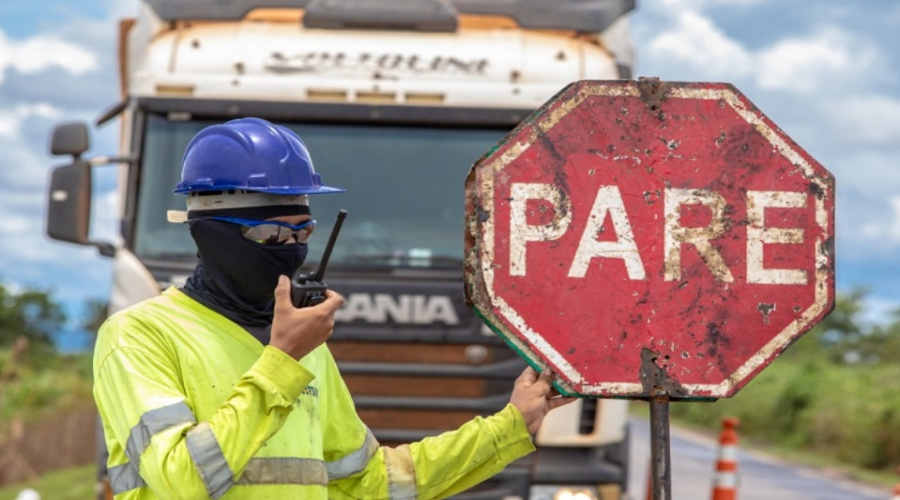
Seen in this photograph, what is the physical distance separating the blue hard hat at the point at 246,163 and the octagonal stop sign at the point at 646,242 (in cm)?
48

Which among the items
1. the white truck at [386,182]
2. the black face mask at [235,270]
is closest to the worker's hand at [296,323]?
the black face mask at [235,270]

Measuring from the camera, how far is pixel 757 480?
20172mm

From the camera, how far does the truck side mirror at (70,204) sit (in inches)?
303

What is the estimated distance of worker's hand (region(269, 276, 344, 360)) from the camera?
3.03 meters

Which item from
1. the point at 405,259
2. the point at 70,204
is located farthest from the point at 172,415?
the point at 70,204

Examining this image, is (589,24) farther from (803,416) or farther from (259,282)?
(803,416)

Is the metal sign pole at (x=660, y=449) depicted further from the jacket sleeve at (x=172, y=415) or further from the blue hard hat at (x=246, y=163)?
the blue hard hat at (x=246, y=163)

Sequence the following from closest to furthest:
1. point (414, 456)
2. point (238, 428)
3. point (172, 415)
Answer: point (238, 428)
point (172, 415)
point (414, 456)

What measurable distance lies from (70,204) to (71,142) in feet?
1.07

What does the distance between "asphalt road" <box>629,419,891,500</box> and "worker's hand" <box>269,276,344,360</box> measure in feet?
38.0

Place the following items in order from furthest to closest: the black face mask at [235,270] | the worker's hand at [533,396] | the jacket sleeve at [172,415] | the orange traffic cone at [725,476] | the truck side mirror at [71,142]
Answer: the orange traffic cone at [725,476]
the truck side mirror at [71,142]
the worker's hand at [533,396]
the black face mask at [235,270]
the jacket sleeve at [172,415]

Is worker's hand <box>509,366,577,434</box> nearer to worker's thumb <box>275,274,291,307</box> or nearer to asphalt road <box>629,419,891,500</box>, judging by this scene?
worker's thumb <box>275,274,291,307</box>

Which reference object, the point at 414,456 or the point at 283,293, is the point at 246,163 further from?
the point at 414,456

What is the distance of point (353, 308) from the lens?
7.49 meters
